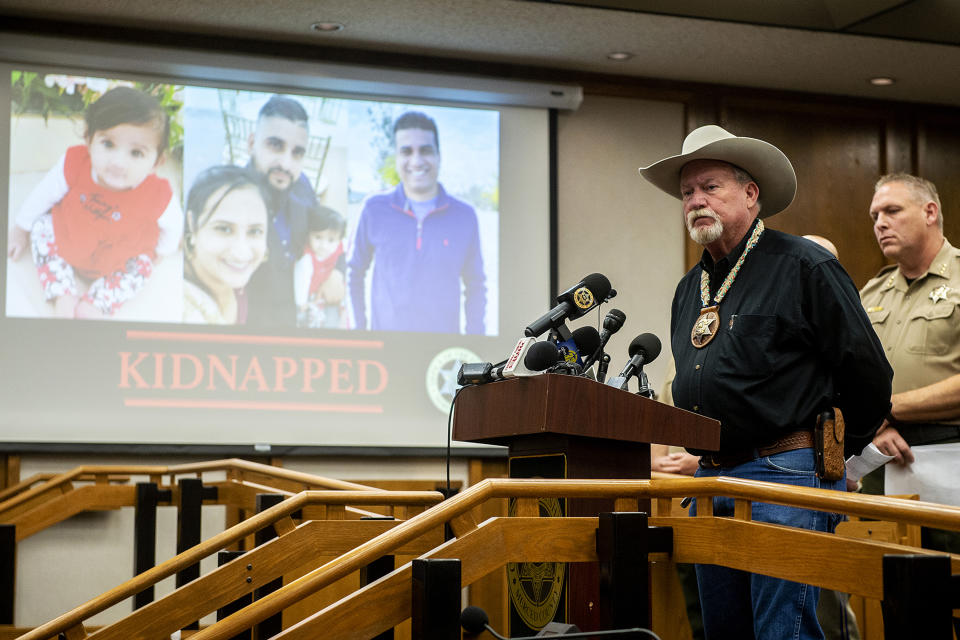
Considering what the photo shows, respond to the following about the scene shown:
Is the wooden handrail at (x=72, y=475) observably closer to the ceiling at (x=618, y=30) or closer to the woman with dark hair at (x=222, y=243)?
the woman with dark hair at (x=222, y=243)

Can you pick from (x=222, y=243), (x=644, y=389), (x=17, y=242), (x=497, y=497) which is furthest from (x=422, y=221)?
(x=497, y=497)

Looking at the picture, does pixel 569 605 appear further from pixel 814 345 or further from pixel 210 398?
pixel 210 398

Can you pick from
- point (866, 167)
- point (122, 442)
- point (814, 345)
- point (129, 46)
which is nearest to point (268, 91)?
point (129, 46)

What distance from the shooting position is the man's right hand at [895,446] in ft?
11.8

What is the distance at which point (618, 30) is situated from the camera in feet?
19.1

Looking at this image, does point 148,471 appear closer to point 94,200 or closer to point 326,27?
point 94,200

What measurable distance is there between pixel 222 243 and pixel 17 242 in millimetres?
947

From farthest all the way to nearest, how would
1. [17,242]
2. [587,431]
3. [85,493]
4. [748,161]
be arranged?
[17,242]
[85,493]
[748,161]
[587,431]

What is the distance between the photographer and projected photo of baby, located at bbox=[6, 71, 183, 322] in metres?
5.61

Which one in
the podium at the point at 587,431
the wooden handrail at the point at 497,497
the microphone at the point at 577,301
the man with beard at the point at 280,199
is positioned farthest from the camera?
the man with beard at the point at 280,199

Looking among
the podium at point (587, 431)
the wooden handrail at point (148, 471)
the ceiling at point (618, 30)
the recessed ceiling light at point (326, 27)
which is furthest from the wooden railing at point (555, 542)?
the recessed ceiling light at point (326, 27)

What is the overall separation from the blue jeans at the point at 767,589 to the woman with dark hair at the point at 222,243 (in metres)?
3.73

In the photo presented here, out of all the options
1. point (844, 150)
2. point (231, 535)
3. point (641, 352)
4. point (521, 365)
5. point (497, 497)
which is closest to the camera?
point (497, 497)

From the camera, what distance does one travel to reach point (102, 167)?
5.77m
